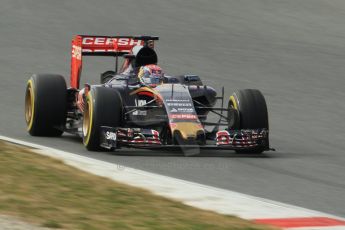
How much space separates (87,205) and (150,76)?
5881mm

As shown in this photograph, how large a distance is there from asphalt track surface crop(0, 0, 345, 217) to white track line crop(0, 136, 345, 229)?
61 cm

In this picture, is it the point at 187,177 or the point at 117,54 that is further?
the point at 117,54

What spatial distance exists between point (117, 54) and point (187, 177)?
4.81 m

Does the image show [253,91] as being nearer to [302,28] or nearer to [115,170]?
[115,170]

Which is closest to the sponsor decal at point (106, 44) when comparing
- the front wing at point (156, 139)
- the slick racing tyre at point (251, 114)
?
the slick racing tyre at point (251, 114)

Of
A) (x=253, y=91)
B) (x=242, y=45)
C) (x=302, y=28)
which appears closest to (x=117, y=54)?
(x=253, y=91)

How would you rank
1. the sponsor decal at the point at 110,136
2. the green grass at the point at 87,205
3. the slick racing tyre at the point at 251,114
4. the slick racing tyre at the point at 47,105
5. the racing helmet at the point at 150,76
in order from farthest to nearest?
the slick racing tyre at the point at 47,105 < the racing helmet at the point at 150,76 < the slick racing tyre at the point at 251,114 < the sponsor decal at the point at 110,136 < the green grass at the point at 87,205

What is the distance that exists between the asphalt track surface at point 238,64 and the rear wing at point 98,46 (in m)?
1.22

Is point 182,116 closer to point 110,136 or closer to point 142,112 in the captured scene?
point 142,112

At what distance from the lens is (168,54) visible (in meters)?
24.8

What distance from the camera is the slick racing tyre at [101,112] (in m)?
13.4

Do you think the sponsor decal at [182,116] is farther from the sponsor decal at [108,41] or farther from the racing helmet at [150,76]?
the sponsor decal at [108,41]

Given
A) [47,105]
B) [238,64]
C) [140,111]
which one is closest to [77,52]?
[47,105]

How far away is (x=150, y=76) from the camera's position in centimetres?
1463
